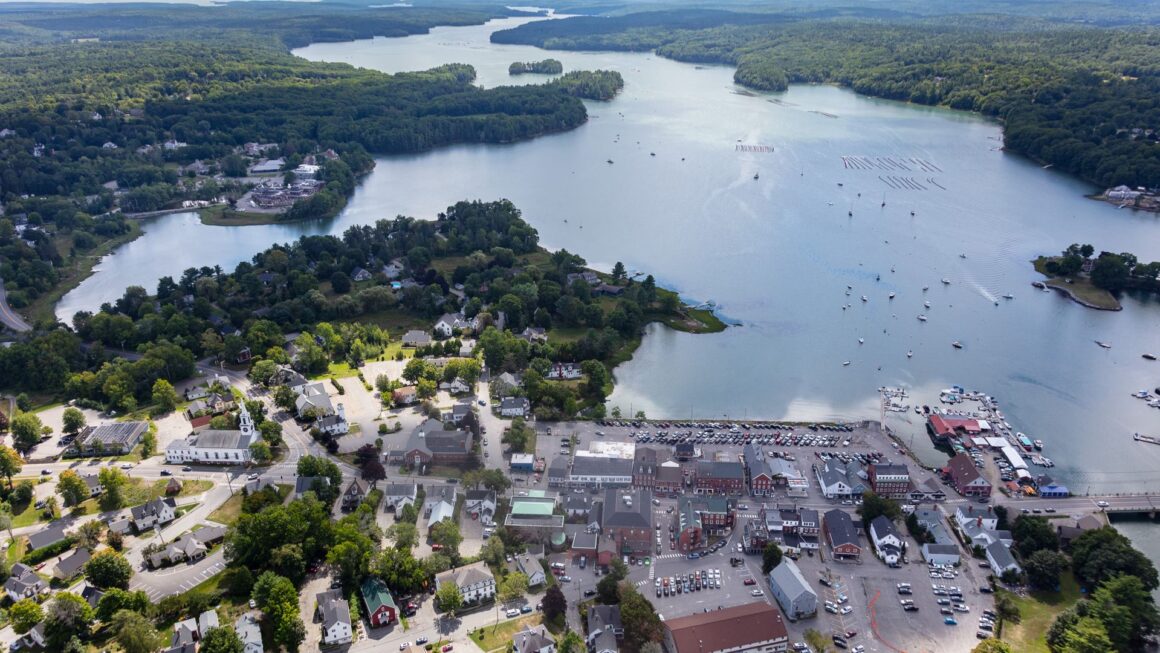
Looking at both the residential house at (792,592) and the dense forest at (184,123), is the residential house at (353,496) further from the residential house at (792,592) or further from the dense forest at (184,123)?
the dense forest at (184,123)

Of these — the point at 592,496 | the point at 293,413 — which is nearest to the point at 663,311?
the point at 592,496

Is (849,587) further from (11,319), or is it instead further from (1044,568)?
(11,319)

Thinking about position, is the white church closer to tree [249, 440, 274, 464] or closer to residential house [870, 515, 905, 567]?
tree [249, 440, 274, 464]

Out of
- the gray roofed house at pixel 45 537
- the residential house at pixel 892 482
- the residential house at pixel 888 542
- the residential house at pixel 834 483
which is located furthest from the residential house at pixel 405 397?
the residential house at pixel 888 542

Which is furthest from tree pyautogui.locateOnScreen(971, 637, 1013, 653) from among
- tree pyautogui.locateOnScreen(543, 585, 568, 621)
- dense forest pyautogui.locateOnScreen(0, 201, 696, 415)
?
dense forest pyautogui.locateOnScreen(0, 201, 696, 415)

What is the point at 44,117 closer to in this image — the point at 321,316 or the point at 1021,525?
the point at 321,316

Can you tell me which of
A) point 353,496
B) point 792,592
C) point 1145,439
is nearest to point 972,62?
point 1145,439

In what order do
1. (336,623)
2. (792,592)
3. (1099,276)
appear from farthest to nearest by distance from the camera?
(1099,276) → (792,592) → (336,623)
